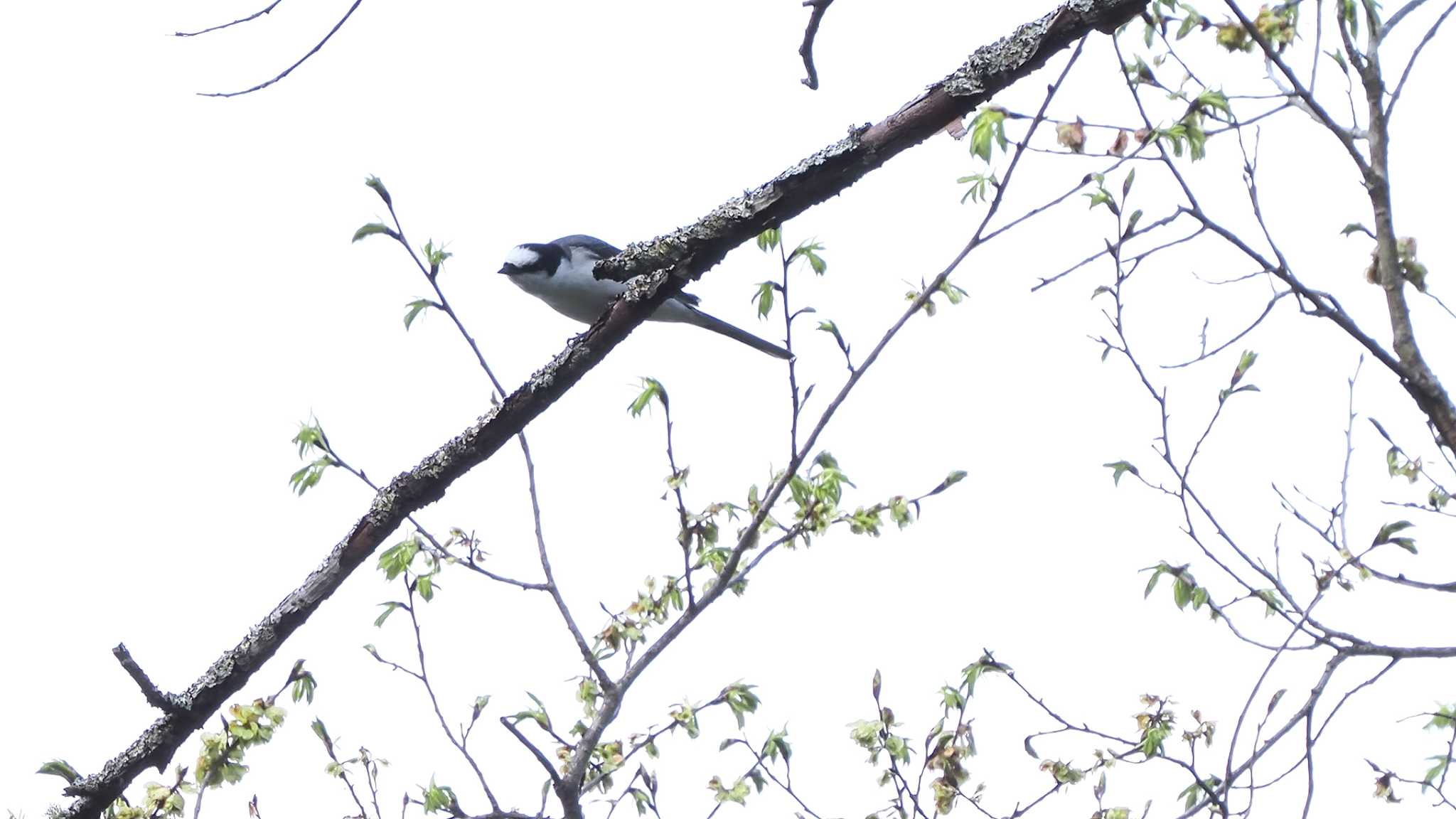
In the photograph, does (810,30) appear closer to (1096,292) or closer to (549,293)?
(1096,292)

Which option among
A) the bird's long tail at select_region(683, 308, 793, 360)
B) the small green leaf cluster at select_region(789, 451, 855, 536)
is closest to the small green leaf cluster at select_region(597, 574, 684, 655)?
the small green leaf cluster at select_region(789, 451, 855, 536)

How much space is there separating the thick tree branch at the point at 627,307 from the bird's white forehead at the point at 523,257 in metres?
4.18

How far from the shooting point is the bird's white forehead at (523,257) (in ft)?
22.0

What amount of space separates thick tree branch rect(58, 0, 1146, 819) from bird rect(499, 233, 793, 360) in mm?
3719

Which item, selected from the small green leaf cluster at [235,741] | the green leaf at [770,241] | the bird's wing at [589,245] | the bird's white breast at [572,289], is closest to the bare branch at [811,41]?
the green leaf at [770,241]

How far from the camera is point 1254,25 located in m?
4.28

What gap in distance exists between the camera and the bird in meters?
6.41

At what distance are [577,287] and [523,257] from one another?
0.58m

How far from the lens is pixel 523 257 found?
6.82 meters

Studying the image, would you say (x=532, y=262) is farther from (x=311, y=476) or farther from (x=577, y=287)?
(x=311, y=476)

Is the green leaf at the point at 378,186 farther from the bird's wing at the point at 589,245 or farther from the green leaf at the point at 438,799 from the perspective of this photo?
the bird's wing at the point at 589,245

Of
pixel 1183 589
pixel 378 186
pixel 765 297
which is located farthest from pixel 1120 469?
pixel 378 186

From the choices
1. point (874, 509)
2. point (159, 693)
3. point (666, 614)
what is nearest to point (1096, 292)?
point (874, 509)

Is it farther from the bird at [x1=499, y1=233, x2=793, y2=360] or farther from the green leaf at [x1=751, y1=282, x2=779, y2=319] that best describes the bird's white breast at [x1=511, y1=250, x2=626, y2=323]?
the green leaf at [x1=751, y1=282, x2=779, y2=319]
